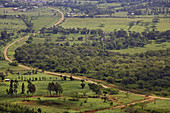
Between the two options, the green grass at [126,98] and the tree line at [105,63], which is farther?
the tree line at [105,63]

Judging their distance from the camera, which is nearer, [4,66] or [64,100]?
[64,100]

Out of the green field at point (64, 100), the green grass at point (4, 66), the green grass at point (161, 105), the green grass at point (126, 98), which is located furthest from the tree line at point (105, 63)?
the green field at point (64, 100)

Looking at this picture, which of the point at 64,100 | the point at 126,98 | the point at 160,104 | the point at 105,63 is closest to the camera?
the point at 64,100

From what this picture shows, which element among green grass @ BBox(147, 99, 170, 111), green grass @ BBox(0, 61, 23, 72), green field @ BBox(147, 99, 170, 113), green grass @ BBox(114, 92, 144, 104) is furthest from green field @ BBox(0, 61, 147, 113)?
green grass @ BBox(0, 61, 23, 72)

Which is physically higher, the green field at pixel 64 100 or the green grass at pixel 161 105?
the green field at pixel 64 100

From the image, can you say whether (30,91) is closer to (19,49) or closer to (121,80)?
(121,80)

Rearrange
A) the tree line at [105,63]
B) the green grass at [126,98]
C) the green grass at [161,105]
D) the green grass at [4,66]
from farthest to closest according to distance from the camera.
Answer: the green grass at [4,66] → the tree line at [105,63] → the green grass at [126,98] → the green grass at [161,105]

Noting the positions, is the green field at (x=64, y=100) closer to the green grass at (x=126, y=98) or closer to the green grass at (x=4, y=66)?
the green grass at (x=126, y=98)

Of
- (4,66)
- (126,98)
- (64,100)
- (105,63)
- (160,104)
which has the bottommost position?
(160,104)

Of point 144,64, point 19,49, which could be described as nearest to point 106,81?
point 144,64

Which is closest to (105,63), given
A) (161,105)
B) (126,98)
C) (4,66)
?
(4,66)

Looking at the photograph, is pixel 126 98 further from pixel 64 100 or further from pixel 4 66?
pixel 4 66
